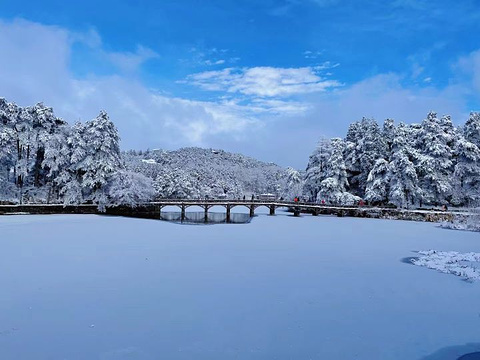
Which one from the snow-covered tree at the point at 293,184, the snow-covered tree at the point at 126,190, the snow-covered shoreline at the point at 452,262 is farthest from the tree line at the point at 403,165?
the snow-covered shoreline at the point at 452,262

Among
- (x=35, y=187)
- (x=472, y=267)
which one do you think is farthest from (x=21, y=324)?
(x=35, y=187)

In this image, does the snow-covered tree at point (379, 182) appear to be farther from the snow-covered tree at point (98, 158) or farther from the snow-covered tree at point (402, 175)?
the snow-covered tree at point (98, 158)

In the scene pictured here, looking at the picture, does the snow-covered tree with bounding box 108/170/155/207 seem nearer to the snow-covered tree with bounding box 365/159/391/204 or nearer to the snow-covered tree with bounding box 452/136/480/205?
the snow-covered tree with bounding box 365/159/391/204

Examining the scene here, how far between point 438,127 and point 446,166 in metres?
6.29

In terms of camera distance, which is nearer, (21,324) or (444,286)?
(21,324)

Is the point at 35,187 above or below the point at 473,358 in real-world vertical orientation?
above

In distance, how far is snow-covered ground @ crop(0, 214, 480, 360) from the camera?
326 inches

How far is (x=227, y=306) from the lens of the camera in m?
11.1

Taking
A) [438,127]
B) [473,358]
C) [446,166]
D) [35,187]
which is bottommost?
[473,358]

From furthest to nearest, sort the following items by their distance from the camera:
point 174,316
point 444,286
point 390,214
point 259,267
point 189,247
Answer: point 390,214 → point 189,247 → point 259,267 → point 444,286 → point 174,316

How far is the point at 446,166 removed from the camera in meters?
50.6

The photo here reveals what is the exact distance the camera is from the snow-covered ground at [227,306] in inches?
326

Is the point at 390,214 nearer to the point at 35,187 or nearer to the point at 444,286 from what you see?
the point at 444,286

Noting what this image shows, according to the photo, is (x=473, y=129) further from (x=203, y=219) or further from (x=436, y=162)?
(x=203, y=219)
